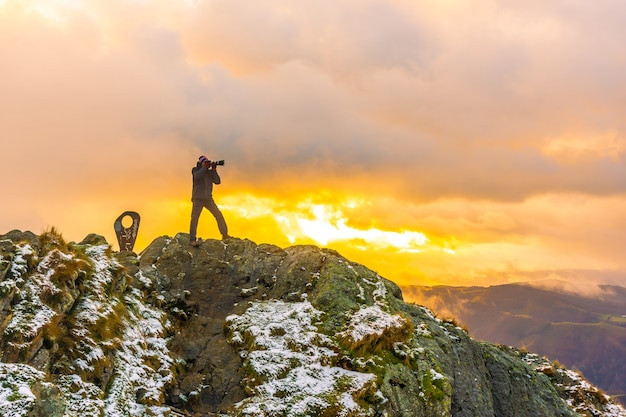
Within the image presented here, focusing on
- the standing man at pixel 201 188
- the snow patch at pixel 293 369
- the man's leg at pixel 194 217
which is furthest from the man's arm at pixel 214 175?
the snow patch at pixel 293 369

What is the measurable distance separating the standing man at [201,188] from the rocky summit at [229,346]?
158 inches

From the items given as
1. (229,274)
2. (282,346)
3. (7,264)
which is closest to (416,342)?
(282,346)

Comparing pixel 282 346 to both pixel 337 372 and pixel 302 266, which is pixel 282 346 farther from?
pixel 302 266

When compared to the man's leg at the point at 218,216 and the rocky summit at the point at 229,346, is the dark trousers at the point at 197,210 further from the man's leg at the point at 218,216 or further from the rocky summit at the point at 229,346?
the rocky summit at the point at 229,346

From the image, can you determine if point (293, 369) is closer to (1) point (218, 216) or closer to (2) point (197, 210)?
(2) point (197, 210)

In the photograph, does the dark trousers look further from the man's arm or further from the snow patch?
the snow patch

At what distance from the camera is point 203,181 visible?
3133 centimetres

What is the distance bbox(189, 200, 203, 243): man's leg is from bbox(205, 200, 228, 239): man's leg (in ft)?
1.92

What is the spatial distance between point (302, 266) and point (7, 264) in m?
14.1

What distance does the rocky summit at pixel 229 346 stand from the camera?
54.5 feet

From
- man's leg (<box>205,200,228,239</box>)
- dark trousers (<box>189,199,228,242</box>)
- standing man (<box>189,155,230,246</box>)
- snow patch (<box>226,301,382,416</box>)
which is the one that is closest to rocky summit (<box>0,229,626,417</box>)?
snow patch (<box>226,301,382,416</box>)

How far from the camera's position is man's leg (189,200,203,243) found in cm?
3138

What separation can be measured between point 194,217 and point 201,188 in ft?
6.35

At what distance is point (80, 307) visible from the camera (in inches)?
748
